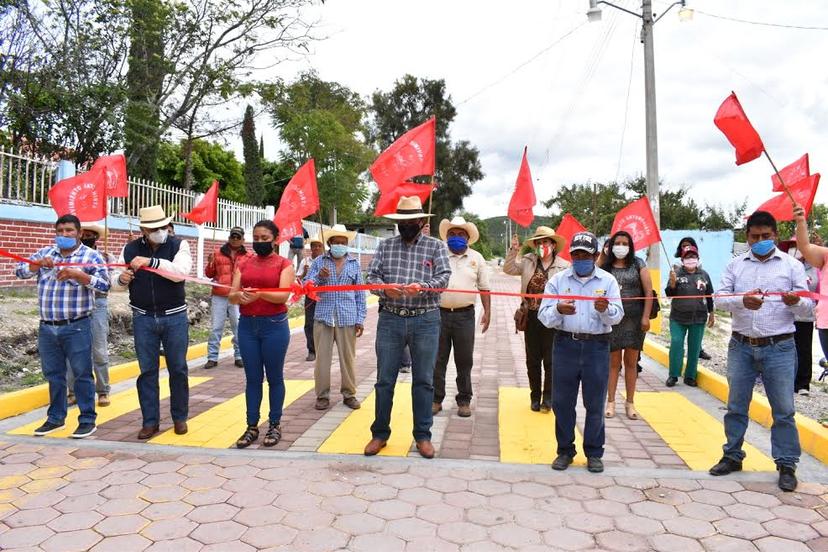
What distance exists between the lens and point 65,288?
5070 millimetres

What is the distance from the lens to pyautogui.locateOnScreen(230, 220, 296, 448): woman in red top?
16.1ft

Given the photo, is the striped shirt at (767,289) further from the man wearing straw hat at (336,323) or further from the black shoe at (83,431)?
the black shoe at (83,431)

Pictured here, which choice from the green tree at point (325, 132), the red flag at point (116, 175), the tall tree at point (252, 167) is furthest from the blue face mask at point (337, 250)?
the tall tree at point (252, 167)

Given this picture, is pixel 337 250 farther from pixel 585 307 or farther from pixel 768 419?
pixel 768 419

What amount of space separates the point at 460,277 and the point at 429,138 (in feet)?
6.26

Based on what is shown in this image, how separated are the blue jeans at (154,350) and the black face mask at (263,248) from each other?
2.91ft

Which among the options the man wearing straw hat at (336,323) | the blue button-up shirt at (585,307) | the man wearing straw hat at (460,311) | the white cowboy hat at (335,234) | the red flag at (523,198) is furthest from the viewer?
the red flag at (523,198)

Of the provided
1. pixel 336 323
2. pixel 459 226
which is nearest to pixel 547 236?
pixel 459 226

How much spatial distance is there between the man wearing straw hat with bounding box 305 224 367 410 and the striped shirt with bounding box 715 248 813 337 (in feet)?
11.4

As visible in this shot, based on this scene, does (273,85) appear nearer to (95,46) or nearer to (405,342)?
(95,46)

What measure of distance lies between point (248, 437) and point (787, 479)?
401 cm

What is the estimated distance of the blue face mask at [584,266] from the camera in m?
4.55

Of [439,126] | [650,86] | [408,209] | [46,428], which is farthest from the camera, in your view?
[439,126]

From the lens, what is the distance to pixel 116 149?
571 inches
